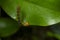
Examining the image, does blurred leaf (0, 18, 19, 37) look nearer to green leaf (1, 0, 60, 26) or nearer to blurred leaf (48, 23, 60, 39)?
green leaf (1, 0, 60, 26)

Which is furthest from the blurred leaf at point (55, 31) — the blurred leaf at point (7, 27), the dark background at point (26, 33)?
the blurred leaf at point (7, 27)

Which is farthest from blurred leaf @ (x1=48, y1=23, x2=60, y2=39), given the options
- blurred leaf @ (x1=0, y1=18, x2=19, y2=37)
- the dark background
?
blurred leaf @ (x1=0, y1=18, x2=19, y2=37)

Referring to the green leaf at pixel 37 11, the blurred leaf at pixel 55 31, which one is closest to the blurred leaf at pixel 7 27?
the green leaf at pixel 37 11

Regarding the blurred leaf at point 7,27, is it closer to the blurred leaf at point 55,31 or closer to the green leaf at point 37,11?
the green leaf at point 37,11

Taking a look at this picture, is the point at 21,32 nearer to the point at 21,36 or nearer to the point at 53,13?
the point at 21,36

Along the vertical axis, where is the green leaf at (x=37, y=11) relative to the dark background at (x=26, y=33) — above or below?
above
